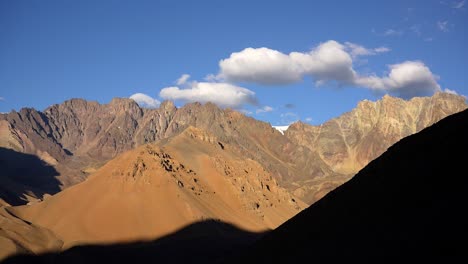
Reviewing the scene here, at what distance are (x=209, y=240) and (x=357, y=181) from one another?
62446mm

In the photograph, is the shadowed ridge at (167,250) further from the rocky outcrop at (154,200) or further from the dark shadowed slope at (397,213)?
the dark shadowed slope at (397,213)

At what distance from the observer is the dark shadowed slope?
91.8ft

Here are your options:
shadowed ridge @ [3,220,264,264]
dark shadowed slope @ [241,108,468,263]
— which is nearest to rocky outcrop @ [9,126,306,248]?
shadowed ridge @ [3,220,264,264]

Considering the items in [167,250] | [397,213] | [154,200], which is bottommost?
[397,213]

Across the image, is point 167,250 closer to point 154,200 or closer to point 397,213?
point 154,200

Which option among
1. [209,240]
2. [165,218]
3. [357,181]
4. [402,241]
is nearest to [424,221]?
[402,241]

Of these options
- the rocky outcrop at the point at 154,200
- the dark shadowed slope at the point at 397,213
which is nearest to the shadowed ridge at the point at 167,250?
the rocky outcrop at the point at 154,200

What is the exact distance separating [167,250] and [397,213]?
230ft

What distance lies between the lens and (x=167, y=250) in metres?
97.6

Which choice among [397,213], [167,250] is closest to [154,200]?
[167,250]

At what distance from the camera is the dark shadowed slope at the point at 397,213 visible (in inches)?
1101

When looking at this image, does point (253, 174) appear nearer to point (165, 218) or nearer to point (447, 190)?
point (165, 218)

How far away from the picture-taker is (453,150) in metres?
36.1

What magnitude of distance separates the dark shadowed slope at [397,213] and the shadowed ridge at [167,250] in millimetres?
42461
